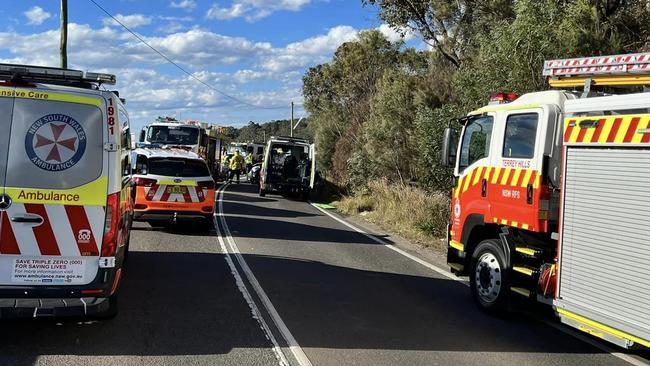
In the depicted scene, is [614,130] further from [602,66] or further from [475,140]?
[475,140]

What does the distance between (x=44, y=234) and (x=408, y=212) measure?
11.4 m

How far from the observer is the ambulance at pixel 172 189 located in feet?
41.9

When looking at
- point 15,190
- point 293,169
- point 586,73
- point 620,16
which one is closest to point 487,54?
point 620,16

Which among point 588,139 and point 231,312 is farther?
point 231,312

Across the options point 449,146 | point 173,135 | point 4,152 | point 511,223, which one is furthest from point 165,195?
point 173,135

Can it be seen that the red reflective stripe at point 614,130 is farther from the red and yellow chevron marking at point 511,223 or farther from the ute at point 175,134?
the ute at point 175,134

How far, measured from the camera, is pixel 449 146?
8.51 meters

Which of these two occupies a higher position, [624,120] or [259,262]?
[624,120]

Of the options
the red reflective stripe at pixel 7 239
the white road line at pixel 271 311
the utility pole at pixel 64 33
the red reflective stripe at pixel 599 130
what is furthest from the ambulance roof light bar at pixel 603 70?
the utility pole at pixel 64 33

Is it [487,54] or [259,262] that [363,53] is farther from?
[259,262]

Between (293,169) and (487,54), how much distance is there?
13.9 m

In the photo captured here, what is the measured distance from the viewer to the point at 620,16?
38.2 ft

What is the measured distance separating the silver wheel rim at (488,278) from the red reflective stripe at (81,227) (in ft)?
14.7

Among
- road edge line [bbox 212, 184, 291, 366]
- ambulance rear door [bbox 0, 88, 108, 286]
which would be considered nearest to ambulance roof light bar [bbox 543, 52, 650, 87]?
road edge line [bbox 212, 184, 291, 366]
